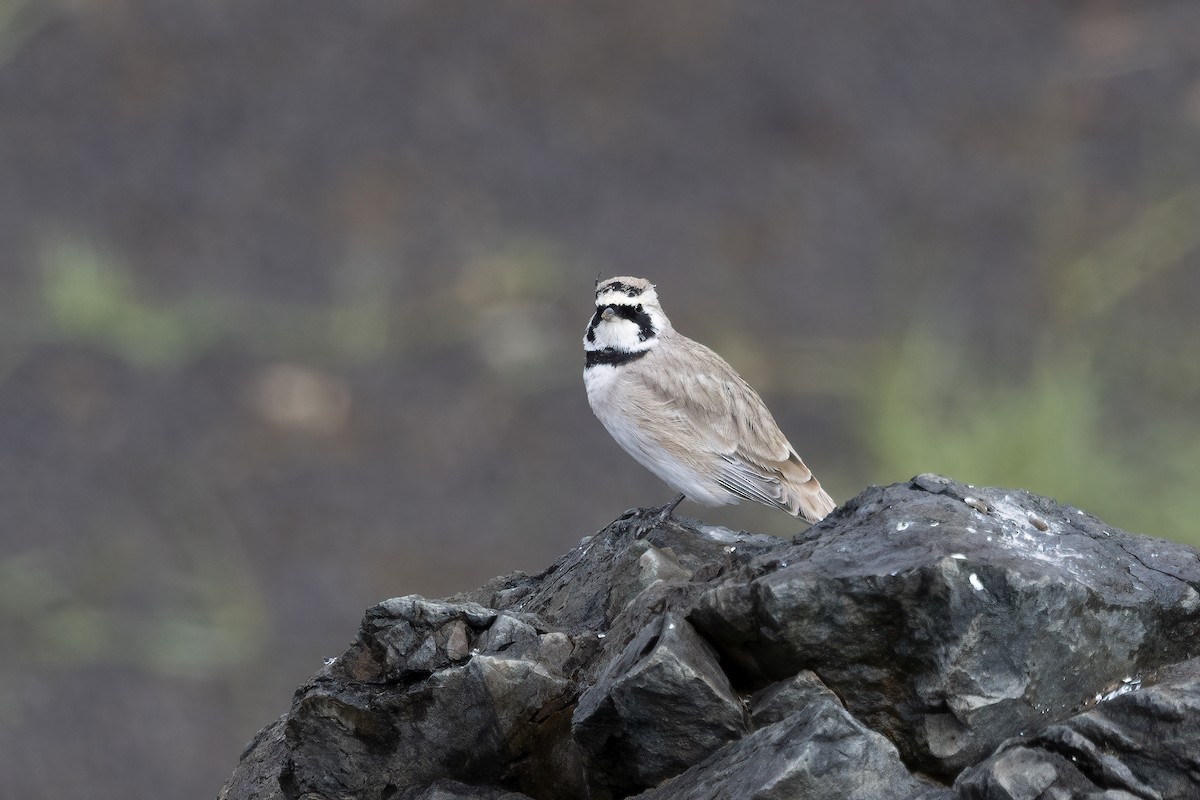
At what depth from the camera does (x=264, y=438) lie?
10.1 metres

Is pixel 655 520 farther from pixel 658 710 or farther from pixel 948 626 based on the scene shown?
pixel 948 626

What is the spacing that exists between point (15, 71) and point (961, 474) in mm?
7129

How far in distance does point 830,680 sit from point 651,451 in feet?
8.96

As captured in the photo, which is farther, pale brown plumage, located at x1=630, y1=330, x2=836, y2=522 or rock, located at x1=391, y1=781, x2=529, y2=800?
pale brown plumage, located at x1=630, y1=330, x2=836, y2=522

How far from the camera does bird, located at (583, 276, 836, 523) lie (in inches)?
270

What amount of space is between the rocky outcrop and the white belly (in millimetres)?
1899

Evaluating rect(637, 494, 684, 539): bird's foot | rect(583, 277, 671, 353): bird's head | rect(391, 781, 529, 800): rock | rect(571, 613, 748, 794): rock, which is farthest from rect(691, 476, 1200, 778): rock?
rect(583, 277, 671, 353): bird's head

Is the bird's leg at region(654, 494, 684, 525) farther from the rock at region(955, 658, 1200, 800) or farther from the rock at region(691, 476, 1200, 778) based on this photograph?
the rock at region(955, 658, 1200, 800)

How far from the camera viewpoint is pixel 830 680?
13.8 feet

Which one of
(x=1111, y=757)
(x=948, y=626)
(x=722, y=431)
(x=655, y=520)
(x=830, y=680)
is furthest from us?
(x=722, y=431)

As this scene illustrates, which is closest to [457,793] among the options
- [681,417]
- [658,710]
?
[658,710]

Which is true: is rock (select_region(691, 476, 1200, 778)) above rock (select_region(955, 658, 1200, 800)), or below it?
above

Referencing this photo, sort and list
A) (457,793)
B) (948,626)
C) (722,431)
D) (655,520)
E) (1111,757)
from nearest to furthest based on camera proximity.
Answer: (1111,757) < (948,626) < (457,793) < (655,520) < (722,431)

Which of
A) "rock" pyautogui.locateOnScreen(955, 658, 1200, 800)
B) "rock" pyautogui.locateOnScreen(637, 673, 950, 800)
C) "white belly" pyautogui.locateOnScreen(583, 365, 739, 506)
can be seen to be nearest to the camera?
"rock" pyautogui.locateOnScreen(955, 658, 1200, 800)
